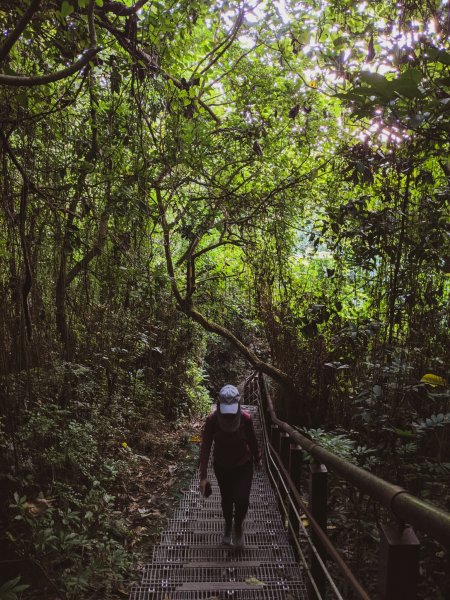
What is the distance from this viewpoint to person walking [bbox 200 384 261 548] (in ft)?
13.0

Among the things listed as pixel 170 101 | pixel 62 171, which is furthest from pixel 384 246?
pixel 62 171

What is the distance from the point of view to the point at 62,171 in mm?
4848

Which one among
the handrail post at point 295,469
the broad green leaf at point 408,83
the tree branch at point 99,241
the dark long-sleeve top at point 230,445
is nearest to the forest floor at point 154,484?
the dark long-sleeve top at point 230,445

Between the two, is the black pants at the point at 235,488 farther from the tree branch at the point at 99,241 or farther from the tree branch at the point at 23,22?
the tree branch at the point at 23,22

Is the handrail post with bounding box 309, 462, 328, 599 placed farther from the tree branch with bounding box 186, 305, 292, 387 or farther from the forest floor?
the tree branch with bounding box 186, 305, 292, 387

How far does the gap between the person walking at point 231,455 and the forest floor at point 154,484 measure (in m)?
0.83

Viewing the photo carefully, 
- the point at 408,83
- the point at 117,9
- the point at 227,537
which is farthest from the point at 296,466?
the point at 117,9

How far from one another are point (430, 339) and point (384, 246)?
113 cm

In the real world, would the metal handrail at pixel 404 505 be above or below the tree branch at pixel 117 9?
below

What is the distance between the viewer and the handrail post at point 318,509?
258 cm

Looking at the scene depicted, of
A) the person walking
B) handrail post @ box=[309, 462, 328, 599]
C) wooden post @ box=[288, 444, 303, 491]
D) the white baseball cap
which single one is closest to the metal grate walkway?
the person walking

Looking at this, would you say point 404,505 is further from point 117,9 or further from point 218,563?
point 117,9

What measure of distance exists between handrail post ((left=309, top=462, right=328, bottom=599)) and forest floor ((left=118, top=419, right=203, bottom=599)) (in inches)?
54.0

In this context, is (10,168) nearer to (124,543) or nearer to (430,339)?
(124,543)
